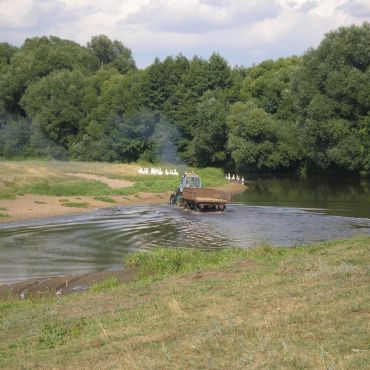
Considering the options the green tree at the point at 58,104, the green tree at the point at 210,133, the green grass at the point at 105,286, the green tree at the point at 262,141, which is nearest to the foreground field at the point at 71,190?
the green tree at the point at 262,141

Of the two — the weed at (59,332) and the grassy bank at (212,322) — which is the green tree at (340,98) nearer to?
the grassy bank at (212,322)

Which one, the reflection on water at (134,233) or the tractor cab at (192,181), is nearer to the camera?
the reflection on water at (134,233)

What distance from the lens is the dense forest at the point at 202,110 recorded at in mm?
71250

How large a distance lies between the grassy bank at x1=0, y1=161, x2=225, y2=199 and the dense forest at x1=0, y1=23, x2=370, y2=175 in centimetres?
A: 1179

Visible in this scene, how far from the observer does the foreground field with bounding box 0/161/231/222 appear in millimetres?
47562

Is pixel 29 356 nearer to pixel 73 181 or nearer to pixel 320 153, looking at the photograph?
pixel 73 181

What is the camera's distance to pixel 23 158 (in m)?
111

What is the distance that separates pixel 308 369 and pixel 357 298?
3.71 meters

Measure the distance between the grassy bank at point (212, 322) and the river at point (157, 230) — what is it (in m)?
8.52

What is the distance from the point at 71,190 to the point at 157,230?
72.1ft

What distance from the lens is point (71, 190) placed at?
5709cm

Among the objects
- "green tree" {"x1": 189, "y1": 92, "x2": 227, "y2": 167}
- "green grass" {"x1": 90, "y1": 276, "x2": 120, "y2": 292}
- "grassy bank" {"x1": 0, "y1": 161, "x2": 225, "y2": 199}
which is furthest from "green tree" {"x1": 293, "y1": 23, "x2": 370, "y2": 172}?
"green grass" {"x1": 90, "y1": 276, "x2": 120, "y2": 292}

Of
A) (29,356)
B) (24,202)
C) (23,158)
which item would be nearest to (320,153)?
(24,202)

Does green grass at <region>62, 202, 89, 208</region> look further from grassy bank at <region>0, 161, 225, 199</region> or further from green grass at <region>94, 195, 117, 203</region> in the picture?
grassy bank at <region>0, 161, 225, 199</region>
